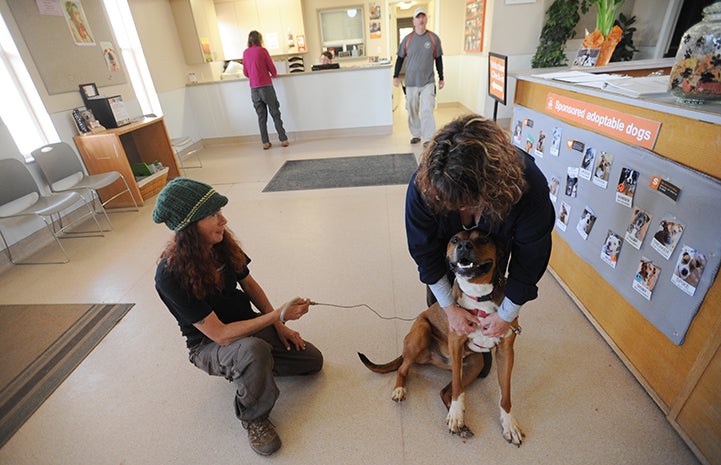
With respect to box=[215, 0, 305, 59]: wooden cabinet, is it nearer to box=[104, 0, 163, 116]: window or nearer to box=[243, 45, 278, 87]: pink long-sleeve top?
box=[243, 45, 278, 87]: pink long-sleeve top

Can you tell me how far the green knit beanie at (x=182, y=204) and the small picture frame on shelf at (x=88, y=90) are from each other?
3.74 metres

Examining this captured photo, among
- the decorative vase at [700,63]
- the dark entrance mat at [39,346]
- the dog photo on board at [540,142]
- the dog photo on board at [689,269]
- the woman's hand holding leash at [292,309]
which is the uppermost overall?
the decorative vase at [700,63]

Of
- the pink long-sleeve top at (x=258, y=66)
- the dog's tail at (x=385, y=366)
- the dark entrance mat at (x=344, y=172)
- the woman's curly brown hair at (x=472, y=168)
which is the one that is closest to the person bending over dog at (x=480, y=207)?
the woman's curly brown hair at (x=472, y=168)

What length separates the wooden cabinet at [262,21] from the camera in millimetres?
7211

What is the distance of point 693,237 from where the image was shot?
1116mm

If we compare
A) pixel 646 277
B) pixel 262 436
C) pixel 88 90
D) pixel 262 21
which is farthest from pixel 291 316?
pixel 262 21

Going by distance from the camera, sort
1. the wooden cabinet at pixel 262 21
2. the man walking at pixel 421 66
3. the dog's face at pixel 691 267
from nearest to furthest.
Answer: the dog's face at pixel 691 267 < the man walking at pixel 421 66 < the wooden cabinet at pixel 262 21

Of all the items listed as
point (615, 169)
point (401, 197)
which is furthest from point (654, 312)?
point (401, 197)

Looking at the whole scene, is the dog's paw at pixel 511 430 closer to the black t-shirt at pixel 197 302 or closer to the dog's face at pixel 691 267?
the dog's face at pixel 691 267

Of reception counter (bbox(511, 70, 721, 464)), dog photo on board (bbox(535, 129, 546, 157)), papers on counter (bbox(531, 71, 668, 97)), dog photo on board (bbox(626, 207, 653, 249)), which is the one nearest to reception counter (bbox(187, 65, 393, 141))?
dog photo on board (bbox(535, 129, 546, 157))

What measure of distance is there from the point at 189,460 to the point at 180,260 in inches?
32.6

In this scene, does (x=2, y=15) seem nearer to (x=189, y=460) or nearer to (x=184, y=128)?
(x=184, y=128)

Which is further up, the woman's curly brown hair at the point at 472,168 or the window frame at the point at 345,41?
the window frame at the point at 345,41

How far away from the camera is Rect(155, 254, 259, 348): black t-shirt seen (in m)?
1.18
